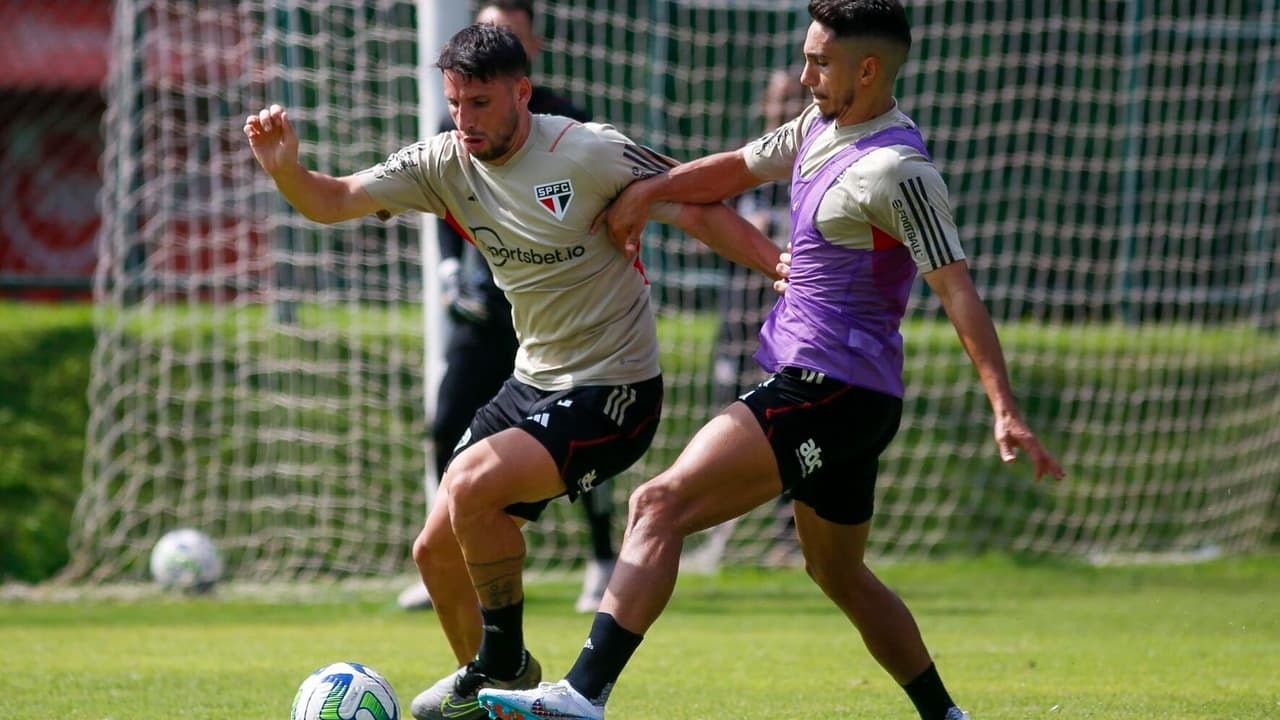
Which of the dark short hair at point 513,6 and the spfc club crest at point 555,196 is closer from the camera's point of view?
the spfc club crest at point 555,196

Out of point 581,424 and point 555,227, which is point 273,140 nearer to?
point 555,227

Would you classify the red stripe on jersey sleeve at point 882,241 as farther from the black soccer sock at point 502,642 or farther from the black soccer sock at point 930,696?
the black soccer sock at point 502,642

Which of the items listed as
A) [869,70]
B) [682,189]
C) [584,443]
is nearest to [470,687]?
[584,443]

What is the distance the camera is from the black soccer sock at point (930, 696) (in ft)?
15.0

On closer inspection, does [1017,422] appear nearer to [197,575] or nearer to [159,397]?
[197,575]

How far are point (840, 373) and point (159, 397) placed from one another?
6756 mm

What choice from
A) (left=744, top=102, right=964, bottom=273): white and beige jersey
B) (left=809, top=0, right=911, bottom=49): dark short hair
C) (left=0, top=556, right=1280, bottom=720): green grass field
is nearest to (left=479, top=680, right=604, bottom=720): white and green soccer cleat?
(left=0, top=556, right=1280, bottom=720): green grass field

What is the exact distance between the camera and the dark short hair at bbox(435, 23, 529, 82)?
15.4ft

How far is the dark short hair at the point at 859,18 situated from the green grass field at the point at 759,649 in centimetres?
218

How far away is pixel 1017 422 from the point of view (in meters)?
4.02

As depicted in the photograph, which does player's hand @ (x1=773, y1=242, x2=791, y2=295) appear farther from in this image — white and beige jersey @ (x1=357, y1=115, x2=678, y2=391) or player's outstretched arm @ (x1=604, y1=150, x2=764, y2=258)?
white and beige jersey @ (x1=357, y1=115, x2=678, y2=391)

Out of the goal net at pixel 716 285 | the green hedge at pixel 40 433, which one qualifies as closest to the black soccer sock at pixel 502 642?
the goal net at pixel 716 285

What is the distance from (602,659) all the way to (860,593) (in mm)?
919

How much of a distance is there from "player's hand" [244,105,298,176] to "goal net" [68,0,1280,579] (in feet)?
16.7
